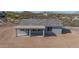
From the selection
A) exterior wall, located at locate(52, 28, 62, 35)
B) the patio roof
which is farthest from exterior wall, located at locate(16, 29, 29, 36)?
exterior wall, located at locate(52, 28, 62, 35)

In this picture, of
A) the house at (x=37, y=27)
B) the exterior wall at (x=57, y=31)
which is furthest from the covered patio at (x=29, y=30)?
the exterior wall at (x=57, y=31)

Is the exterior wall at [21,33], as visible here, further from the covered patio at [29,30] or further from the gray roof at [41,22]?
the gray roof at [41,22]

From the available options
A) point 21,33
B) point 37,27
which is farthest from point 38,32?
point 21,33

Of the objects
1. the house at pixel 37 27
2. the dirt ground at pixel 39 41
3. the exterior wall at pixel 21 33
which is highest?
the house at pixel 37 27

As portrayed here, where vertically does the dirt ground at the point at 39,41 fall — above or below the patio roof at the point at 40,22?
below
